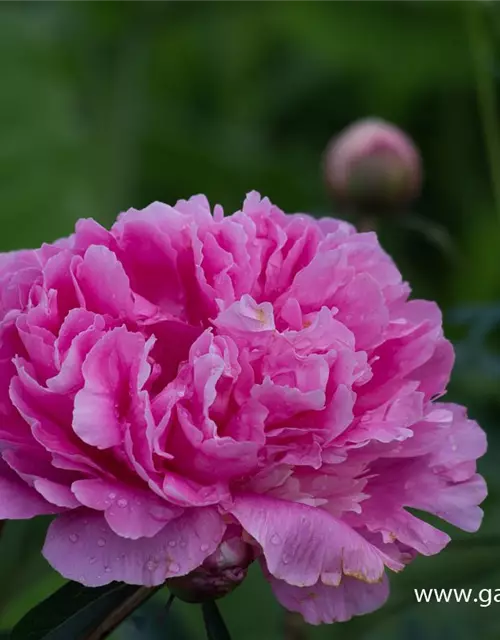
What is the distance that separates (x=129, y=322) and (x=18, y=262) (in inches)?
3.9

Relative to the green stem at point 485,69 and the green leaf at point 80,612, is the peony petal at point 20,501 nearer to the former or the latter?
the green leaf at point 80,612

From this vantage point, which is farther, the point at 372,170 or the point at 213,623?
the point at 372,170

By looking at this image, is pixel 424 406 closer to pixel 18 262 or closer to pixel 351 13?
pixel 18 262

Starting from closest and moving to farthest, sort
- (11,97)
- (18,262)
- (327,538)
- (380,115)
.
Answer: (327,538), (18,262), (11,97), (380,115)

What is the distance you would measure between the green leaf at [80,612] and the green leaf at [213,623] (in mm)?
36

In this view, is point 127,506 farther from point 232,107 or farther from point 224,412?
point 232,107

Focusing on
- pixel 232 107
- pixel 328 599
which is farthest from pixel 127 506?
pixel 232 107

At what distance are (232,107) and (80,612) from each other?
216 cm

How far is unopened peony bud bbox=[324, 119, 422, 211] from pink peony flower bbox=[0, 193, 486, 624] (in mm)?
597

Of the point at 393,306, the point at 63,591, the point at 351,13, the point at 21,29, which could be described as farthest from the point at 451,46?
the point at 63,591

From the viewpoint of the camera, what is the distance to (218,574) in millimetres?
635

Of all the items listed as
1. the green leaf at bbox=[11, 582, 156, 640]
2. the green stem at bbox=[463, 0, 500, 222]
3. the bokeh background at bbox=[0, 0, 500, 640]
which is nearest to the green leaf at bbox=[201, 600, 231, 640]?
the green leaf at bbox=[11, 582, 156, 640]

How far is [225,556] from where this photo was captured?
63 centimetres

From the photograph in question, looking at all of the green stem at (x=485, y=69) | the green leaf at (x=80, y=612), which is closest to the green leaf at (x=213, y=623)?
the green leaf at (x=80, y=612)
